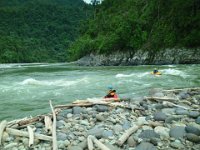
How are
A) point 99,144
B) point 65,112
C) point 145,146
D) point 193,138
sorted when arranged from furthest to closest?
point 65,112, point 193,138, point 99,144, point 145,146

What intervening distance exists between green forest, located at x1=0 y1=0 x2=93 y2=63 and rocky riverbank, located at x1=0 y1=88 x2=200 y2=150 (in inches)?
4072

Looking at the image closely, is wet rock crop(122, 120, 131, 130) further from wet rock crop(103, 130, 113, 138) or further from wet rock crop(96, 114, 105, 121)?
wet rock crop(96, 114, 105, 121)

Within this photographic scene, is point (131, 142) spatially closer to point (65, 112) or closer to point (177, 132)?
point (177, 132)

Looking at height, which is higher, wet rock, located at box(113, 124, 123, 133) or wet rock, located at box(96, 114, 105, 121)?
wet rock, located at box(96, 114, 105, 121)

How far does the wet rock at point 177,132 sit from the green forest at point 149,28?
130ft

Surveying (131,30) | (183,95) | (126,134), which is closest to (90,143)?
(126,134)

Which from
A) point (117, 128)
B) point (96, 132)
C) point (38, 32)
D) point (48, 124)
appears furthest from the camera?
point (38, 32)

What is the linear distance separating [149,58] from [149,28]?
30.7 ft

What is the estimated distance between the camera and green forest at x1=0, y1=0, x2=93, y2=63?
120000mm

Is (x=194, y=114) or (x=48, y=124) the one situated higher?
(x=194, y=114)

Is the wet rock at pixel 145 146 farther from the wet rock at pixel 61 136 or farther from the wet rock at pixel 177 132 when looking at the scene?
the wet rock at pixel 61 136

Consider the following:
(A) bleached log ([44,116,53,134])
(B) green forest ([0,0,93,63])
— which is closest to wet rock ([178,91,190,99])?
(A) bleached log ([44,116,53,134])

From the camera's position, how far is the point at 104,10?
83500mm

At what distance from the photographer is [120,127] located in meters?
8.07
